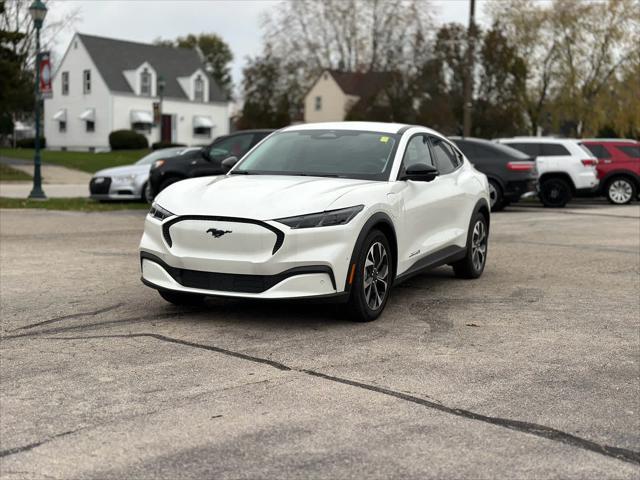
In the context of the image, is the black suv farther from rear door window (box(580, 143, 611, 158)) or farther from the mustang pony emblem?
rear door window (box(580, 143, 611, 158))

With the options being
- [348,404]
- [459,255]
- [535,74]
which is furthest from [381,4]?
[348,404]

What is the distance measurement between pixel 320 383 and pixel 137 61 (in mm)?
60316

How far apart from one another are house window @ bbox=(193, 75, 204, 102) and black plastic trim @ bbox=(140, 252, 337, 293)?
5993cm

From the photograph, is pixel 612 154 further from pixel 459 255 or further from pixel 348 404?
pixel 348 404

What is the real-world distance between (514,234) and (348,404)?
10.0 m

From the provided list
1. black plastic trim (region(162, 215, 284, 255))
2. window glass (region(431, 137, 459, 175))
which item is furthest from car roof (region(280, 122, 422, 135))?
black plastic trim (region(162, 215, 284, 255))

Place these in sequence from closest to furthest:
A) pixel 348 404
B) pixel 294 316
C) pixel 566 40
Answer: pixel 348 404, pixel 294 316, pixel 566 40

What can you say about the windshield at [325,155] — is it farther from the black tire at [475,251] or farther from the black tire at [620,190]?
the black tire at [620,190]

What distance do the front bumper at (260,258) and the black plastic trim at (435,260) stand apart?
40.8 inches

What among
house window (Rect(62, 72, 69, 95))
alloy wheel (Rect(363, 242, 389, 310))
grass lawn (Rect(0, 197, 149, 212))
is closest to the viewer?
alloy wheel (Rect(363, 242, 389, 310))

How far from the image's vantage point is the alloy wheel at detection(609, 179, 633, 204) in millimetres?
23859

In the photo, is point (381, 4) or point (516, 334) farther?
point (381, 4)

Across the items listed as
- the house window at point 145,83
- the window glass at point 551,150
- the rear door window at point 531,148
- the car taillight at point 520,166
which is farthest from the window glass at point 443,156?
the house window at point 145,83

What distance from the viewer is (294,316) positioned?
699cm
